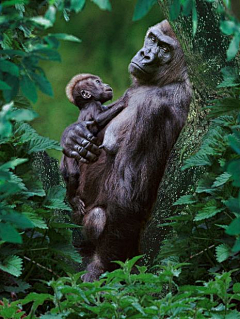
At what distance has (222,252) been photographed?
2.05m

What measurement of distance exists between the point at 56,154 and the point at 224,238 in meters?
1.06

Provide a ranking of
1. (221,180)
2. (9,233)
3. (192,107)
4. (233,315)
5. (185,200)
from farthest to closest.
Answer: (192,107), (185,200), (221,180), (233,315), (9,233)

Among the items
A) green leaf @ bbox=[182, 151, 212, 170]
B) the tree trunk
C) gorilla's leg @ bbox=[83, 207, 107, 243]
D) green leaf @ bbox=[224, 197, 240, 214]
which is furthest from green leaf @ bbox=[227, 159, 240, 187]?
gorilla's leg @ bbox=[83, 207, 107, 243]

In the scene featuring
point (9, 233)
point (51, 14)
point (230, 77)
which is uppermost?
point (230, 77)

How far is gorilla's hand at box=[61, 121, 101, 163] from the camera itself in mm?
2482

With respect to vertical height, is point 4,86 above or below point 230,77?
below

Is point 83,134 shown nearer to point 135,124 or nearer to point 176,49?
point 135,124

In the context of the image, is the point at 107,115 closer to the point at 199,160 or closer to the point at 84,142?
the point at 84,142

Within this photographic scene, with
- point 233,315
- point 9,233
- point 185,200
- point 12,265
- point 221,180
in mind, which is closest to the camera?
point 9,233

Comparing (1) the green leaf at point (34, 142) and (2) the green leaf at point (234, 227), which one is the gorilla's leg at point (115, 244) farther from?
(2) the green leaf at point (234, 227)

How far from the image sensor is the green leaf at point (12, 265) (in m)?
1.98

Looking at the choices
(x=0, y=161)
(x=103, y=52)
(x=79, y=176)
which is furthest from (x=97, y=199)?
(x=103, y=52)

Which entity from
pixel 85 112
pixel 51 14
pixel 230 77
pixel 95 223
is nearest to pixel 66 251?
pixel 95 223

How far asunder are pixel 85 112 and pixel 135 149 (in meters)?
0.28
